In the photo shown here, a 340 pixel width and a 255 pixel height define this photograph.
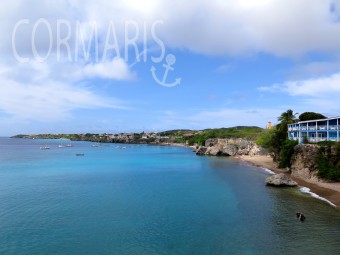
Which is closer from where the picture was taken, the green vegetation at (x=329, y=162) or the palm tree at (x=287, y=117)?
the green vegetation at (x=329, y=162)

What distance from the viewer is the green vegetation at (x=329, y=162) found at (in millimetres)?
42463

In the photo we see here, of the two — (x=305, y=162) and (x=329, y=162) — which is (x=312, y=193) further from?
(x=305, y=162)

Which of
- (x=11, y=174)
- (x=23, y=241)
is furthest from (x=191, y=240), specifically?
(x=11, y=174)

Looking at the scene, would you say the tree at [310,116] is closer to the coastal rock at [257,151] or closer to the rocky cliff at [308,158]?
the rocky cliff at [308,158]

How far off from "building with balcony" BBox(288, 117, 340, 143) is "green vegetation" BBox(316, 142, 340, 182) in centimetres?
353

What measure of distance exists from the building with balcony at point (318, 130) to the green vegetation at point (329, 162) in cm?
353

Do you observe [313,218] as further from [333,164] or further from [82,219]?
[82,219]

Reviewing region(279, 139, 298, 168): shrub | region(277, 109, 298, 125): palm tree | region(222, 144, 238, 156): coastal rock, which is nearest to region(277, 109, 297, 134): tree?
region(277, 109, 298, 125): palm tree

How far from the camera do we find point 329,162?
43.2 m

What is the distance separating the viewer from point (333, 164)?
4306 centimetres

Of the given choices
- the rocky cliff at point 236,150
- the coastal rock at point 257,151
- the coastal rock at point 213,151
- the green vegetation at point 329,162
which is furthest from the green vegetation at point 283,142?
the coastal rock at point 213,151

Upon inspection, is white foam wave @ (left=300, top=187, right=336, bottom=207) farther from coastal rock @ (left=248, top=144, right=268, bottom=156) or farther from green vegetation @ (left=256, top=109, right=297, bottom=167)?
coastal rock @ (left=248, top=144, right=268, bottom=156)

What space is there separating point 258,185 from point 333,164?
1012cm

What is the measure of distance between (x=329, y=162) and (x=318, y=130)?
36.3ft
